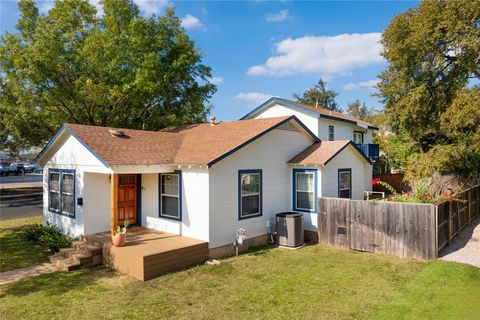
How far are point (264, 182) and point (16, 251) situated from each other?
29.8 ft

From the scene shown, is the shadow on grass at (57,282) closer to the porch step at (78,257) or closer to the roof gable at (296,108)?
the porch step at (78,257)

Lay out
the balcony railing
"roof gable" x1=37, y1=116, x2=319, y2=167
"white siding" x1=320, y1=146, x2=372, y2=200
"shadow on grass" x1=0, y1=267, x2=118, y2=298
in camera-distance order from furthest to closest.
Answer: the balcony railing → "white siding" x1=320, y1=146, x2=372, y2=200 → "roof gable" x1=37, y1=116, x2=319, y2=167 → "shadow on grass" x1=0, y1=267, x2=118, y2=298

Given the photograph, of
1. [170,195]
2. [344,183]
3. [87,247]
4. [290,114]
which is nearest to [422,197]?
[344,183]

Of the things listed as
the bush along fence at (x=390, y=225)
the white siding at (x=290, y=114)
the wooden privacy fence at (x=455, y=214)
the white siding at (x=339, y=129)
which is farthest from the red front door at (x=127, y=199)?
the white siding at (x=339, y=129)

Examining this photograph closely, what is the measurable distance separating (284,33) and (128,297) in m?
16.8

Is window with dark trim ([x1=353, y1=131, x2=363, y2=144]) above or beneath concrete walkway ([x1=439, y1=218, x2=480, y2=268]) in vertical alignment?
above

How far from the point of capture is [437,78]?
19.9 meters

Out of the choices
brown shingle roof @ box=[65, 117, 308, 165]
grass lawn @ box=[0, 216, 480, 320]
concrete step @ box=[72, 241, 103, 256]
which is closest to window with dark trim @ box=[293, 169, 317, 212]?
brown shingle roof @ box=[65, 117, 308, 165]

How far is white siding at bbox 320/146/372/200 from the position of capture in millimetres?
13086

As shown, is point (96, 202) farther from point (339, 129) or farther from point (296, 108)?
point (339, 129)

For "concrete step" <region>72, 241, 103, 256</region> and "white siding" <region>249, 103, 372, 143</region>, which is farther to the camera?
"white siding" <region>249, 103, 372, 143</region>

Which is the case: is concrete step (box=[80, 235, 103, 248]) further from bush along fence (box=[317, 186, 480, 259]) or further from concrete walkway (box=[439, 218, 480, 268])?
concrete walkway (box=[439, 218, 480, 268])

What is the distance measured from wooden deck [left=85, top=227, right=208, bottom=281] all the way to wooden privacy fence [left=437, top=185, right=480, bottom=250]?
24.7ft

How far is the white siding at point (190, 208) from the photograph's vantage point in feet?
33.8
